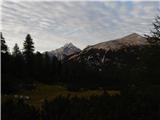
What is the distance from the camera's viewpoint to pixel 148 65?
75.8 feet

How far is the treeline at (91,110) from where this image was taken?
732 centimetres

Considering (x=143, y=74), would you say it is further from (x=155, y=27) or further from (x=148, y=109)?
(x=148, y=109)

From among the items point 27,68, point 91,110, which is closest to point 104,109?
point 91,110

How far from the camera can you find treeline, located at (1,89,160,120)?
24.0ft

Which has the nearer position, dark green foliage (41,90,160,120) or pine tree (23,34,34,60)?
dark green foliage (41,90,160,120)

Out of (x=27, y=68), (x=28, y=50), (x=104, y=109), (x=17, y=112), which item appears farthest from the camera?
(x=28, y=50)

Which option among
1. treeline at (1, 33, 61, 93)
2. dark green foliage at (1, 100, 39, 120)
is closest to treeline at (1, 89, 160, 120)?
dark green foliage at (1, 100, 39, 120)

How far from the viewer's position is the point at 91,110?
7453 millimetres

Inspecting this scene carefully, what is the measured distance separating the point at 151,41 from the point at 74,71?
41.6 m

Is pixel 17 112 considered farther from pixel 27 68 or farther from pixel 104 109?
pixel 27 68

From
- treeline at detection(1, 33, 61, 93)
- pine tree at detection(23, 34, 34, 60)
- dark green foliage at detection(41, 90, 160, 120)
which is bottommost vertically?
dark green foliage at detection(41, 90, 160, 120)

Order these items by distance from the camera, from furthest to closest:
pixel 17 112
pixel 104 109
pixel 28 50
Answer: pixel 28 50, pixel 104 109, pixel 17 112

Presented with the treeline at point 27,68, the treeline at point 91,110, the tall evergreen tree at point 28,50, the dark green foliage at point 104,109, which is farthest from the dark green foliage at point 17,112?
the tall evergreen tree at point 28,50

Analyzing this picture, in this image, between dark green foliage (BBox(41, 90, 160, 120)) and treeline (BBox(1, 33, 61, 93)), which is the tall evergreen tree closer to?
treeline (BBox(1, 33, 61, 93))
